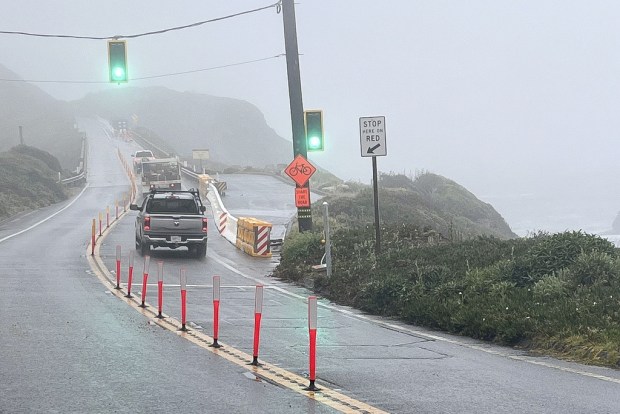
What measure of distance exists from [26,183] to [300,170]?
39.6 meters

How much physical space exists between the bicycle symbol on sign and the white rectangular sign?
20.7ft

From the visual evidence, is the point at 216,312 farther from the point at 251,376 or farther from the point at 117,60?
the point at 117,60

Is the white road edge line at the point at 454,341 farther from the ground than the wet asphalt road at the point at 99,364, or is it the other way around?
the wet asphalt road at the point at 99,364

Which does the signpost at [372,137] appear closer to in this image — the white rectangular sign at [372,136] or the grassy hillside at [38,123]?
the white rectangular sign at [372,136]

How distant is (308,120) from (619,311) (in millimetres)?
13907

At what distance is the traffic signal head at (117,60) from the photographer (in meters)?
24.1

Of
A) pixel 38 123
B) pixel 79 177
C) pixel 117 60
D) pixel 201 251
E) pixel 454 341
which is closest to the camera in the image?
pixel 454 341

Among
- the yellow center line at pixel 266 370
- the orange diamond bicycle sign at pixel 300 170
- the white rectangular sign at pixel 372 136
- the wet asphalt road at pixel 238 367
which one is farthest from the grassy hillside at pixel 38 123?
the yellow center line at pixel 266 370

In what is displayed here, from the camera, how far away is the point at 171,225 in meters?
26.8

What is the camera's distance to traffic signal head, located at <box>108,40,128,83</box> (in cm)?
2408

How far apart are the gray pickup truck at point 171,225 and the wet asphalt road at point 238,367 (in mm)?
6989

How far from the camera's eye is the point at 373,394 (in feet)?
28.5

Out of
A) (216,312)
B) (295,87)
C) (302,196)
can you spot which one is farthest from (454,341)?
(295,87)

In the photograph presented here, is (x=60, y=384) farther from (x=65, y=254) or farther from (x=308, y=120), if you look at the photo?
(x=65, y=254)
